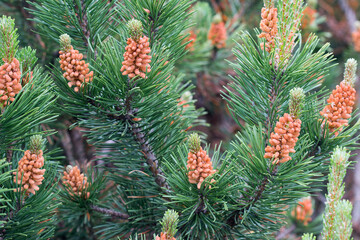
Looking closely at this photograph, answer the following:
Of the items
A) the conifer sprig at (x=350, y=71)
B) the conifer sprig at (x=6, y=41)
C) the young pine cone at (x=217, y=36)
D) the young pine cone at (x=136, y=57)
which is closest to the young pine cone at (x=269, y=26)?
the conifer sprig at (x=350, y=71)

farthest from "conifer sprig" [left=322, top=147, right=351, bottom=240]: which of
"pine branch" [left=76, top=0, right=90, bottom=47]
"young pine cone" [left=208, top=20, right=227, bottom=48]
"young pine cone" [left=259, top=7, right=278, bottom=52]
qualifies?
"young pine cone" [left=208, top=20, right=227, bottom=48]

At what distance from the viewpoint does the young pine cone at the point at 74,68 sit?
0.82m

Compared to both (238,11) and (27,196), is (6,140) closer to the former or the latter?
(27,196)

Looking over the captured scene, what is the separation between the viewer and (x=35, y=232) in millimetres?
850

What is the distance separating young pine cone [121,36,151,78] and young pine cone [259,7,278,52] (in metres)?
0.27

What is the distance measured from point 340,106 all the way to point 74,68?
58 cm

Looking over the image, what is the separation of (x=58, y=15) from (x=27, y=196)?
Result: 1.45 feet

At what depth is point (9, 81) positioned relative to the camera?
753 millimetres

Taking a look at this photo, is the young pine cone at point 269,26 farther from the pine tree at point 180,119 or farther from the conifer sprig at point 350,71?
the conifer sprig at point 350,71

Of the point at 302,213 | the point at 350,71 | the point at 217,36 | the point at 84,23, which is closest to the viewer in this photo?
the point at 350,71

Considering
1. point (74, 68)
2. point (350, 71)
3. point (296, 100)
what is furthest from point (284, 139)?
point (74, 68)

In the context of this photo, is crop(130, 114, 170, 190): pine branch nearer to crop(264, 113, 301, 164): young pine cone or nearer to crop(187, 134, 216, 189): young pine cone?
crop(187, 134, 216, 189): young pine cone

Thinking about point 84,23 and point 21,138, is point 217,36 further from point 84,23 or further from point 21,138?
point 21,138

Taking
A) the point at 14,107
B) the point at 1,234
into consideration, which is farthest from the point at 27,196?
the point at 14,107
